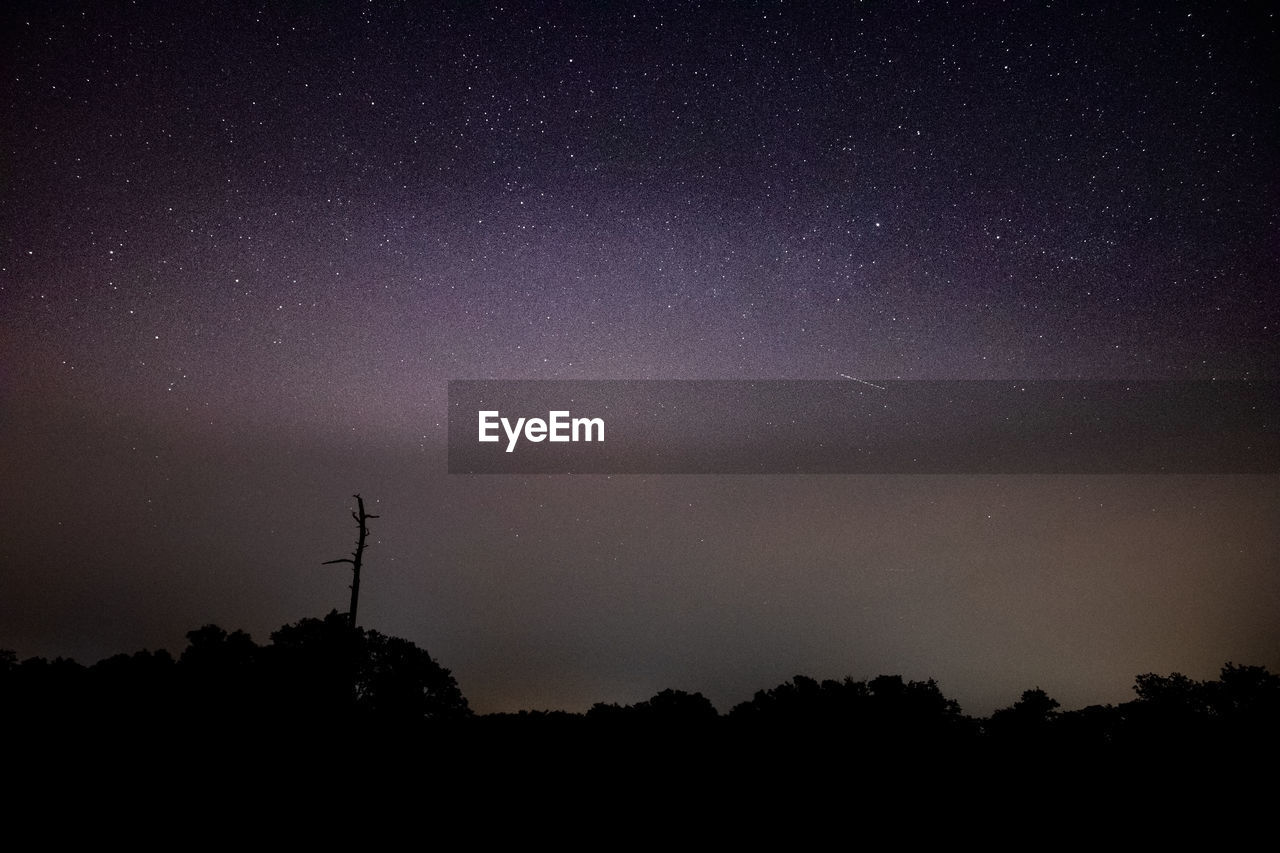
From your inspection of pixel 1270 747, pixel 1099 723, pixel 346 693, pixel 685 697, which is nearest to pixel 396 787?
pixel 346 693

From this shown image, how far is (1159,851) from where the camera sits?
1414 cm

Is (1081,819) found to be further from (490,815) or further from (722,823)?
(490,815)

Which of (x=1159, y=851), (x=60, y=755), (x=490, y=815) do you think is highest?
(x=60, y=755)

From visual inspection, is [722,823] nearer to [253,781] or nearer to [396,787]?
[396,787]

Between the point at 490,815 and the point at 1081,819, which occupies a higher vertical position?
the point at 490,815

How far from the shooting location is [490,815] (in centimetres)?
1434

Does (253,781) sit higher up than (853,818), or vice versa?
(253,781)

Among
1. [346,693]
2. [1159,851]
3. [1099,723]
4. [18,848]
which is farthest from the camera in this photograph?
[1099,723]

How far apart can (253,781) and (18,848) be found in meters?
4.20

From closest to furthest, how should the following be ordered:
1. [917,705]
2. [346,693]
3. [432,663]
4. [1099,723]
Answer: [346,693], [1099,723], [432,663], [917,705]

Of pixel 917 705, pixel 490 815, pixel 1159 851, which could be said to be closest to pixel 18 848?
pixel 490 815

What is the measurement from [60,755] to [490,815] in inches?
350

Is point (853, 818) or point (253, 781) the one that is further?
point (853, 818)

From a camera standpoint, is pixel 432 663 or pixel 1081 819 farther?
pixel 432 663
